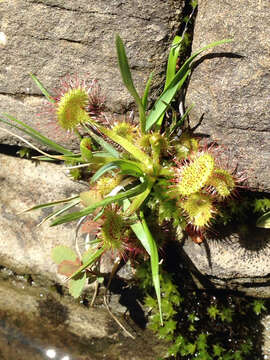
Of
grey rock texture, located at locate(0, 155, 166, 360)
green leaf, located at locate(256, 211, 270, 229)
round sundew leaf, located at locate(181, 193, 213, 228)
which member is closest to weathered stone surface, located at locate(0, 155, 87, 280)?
grey rock texture, located at locate(0, 155, 166, 360)

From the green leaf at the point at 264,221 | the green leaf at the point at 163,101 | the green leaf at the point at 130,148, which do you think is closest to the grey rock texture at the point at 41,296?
the green leaf at the point at 130,148

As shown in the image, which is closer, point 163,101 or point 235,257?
point 163,101

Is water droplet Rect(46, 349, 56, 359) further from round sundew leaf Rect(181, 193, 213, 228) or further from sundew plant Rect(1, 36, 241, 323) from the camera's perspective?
round sundew leaf Rect(181, 193, 213, 228)

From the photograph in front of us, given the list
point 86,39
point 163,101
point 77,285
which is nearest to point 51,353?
point 77,285

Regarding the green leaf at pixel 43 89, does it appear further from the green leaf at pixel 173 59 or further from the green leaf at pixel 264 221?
the green leaf at pixel 264 221

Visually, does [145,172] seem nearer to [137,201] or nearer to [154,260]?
[137,201]

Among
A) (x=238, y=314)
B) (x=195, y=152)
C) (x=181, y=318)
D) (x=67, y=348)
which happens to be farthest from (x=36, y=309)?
(x=195, y=152)

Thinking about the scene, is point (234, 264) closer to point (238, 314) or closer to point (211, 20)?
point (238, 314)
